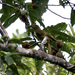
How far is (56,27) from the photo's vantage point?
6.68 ft

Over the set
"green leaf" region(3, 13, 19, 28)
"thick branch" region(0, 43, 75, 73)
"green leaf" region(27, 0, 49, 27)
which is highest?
"green leaf" region(27, 0, 49, 27)

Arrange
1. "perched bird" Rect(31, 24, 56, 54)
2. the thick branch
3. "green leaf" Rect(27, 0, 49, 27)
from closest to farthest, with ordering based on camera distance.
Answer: the thick branch → "green leaf" Rect(27, 0, 49, 27) → "perched bird" Rect(31, 24, 56, 54)

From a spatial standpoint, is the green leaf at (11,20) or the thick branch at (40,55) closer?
the thick branch at (40,55)

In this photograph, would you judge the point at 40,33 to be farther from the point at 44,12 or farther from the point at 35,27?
the point at 44,12

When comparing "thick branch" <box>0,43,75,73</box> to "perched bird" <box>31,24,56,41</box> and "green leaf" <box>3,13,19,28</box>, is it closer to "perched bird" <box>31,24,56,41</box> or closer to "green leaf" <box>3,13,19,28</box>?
"perched bird" <box>31,24,56,41</box>

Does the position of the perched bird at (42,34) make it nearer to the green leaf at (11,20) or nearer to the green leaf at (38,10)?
the green leaf at (38,10)

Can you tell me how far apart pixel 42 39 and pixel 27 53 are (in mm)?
502

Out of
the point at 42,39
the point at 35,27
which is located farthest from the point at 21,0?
the point at 42,39

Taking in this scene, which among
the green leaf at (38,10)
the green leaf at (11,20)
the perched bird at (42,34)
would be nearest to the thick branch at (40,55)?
the perched bird at (42,34)

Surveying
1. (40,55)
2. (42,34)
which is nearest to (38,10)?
(42,34)

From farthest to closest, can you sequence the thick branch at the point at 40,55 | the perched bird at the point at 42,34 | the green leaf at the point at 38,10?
the perched bird at the point at 42,34 → the green leaf at the point at 38,10 → the thick branch at the point at 40,55

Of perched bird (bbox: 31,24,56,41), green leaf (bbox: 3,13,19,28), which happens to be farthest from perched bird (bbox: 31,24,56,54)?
green leaf (bbox: 3,13,19,28)

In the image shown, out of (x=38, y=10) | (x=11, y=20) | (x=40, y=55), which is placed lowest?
(x=40, y=55)

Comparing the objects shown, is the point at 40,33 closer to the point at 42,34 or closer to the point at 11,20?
the point at 42,34
